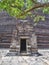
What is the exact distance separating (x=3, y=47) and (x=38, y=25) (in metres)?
5.49

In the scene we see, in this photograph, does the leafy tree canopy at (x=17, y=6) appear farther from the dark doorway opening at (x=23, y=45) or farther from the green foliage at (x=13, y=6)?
the dark doorway opening at (x=23, y=45)

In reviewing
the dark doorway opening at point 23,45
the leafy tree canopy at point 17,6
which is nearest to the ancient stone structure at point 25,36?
the dark doorway opening at point 23,45

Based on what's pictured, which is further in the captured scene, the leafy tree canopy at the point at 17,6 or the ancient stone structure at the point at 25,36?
the ancient stone structure at the point at 25,36

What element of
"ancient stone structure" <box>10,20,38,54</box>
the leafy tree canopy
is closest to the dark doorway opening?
"ancient stone structure" <box>10,20,38,54</box>

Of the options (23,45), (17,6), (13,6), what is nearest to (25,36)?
(23,45)

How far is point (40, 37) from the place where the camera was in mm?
26734

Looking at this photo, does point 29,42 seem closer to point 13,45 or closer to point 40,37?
point 13,45

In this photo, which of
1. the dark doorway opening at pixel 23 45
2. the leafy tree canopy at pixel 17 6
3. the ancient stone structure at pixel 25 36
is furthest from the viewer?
the dark doorway opening at pixel 23 45

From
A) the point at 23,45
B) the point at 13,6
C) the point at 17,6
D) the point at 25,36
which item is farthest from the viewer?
the point at 23,45

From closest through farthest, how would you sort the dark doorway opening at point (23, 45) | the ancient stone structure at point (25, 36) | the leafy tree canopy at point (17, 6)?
the leafy tree canopy at point (17, 6) < the ancient stone structure at point (25, 36) < the dark doorway opening at point (23, 45)

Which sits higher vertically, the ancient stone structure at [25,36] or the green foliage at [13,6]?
the green foliage at [13,6]

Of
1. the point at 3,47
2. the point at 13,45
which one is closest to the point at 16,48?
the point at 13,45

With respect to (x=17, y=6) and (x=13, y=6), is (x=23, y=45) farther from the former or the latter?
(x=13, y=6)

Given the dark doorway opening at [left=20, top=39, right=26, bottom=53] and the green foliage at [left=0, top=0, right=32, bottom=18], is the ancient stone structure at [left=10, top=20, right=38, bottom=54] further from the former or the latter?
the green foliage at [left=0, top=0, right=32, bottom=18]
